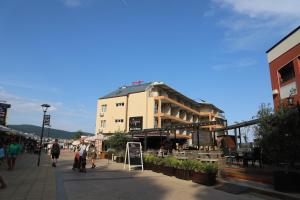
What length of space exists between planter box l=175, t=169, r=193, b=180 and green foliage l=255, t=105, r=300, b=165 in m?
3.96

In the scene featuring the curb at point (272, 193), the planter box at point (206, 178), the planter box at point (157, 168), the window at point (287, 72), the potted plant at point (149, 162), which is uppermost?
the window at point (287, 72)

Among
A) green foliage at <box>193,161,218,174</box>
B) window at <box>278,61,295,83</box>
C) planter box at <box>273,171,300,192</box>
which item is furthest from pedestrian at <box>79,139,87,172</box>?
window at <box>278,61,295,83</box>

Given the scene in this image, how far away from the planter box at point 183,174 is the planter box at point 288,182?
422 cm

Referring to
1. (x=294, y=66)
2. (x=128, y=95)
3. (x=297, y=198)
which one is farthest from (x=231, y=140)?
(x=128, y=95)

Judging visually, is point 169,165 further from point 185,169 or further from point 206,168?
point 206,168

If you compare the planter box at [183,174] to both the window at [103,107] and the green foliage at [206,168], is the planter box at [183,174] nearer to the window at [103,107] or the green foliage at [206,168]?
the green foliage at [206,168]

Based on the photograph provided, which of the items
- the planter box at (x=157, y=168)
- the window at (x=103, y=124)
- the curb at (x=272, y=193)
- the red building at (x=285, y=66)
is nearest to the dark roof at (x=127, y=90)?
the window at (x=103, y=124)

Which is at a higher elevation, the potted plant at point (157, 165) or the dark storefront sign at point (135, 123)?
the dark storefront sign at point (135, 123)

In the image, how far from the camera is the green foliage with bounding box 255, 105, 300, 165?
9.26 m

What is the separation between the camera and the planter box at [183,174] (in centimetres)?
1301

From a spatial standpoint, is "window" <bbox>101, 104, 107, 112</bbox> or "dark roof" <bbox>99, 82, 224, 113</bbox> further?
"window" <bbox>101, 104, 107, 112</bbox>

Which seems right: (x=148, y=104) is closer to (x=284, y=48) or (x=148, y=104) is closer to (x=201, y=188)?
(x=284, y=48)

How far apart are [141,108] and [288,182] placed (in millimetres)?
43927

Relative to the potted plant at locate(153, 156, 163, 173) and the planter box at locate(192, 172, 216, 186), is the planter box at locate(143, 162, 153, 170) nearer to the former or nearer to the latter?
the potted plant at locate(153, 156, 163, 173)
